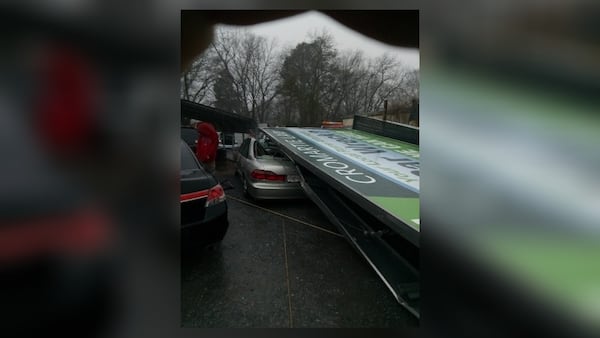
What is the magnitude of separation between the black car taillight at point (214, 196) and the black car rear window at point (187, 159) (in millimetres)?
287

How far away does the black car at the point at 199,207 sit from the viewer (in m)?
1.92

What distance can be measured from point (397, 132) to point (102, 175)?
3299 millimetres

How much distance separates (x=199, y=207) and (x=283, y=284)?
0.95 metres

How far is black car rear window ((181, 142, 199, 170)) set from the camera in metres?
2.20

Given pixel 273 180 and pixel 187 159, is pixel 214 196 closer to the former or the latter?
pixel 187 159

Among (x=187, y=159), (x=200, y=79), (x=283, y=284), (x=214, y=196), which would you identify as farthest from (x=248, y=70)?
(x=283, y=284)

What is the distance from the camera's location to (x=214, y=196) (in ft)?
7.18

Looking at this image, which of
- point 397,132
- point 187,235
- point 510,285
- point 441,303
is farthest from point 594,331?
point 397,132

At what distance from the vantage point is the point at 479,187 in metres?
1.36

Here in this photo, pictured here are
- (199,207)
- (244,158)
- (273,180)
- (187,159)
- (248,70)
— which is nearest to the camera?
(199,207)

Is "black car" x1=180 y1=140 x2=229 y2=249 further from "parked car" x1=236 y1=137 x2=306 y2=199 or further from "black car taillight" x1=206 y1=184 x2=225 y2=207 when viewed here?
"parked car" x1=236 y1=137 x2=306 y2=199

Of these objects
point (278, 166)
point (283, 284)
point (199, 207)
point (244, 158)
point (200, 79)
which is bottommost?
point (283, 284)

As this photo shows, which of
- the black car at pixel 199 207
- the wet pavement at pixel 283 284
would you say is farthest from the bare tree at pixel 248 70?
the wet pavement at pixel 283 284

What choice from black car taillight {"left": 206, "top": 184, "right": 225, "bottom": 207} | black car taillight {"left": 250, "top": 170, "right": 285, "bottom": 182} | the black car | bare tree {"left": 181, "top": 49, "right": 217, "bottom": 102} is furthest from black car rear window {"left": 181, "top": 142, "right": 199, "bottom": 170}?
black car taillight {"left": 250, "top": 170, "right": 285, "bottom": 182}
